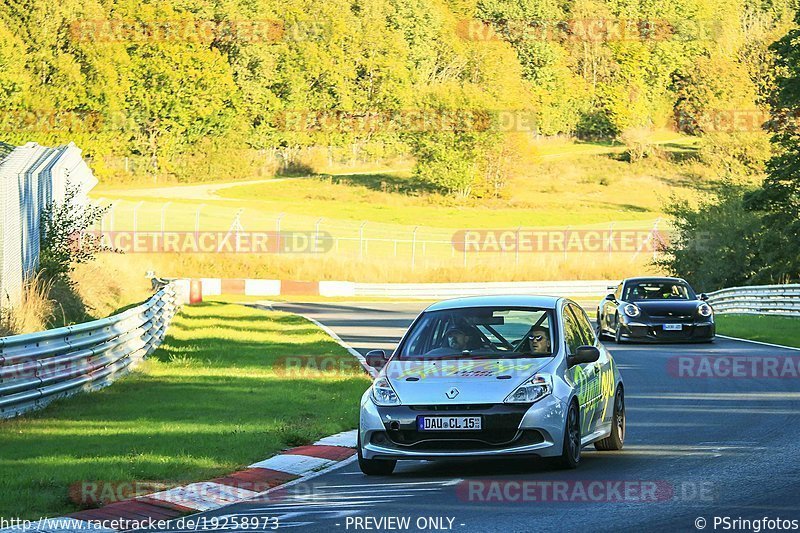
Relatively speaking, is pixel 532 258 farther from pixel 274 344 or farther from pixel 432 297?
pixel 274 344

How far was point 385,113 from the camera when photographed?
124 m

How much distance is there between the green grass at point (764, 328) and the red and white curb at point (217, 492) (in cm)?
1629

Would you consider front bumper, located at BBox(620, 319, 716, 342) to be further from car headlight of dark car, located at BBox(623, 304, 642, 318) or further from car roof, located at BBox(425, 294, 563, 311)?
car roof, located at BBox(425, 294, 563, 311)

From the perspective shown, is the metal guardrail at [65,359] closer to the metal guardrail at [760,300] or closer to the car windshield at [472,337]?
the car windshield at [472,337]

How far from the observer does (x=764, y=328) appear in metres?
30.9

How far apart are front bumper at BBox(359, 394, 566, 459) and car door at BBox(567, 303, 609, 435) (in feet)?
2.40

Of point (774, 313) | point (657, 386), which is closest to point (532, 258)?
point (774, 313)

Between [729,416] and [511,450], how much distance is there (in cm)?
499

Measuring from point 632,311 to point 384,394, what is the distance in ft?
54.4

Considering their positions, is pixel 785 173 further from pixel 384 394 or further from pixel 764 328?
pixel 384 394

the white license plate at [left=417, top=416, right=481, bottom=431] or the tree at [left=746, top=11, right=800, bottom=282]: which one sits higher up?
the tree at [left=746, top=11, right=800, bottom=282]

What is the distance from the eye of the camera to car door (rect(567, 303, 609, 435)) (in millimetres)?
10859

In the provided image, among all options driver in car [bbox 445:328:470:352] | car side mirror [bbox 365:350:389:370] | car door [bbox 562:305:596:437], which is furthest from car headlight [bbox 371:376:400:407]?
car door [bbox 562:305:596:437]

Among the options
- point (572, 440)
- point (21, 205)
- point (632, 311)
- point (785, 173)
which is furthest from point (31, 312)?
point (785, 173)
